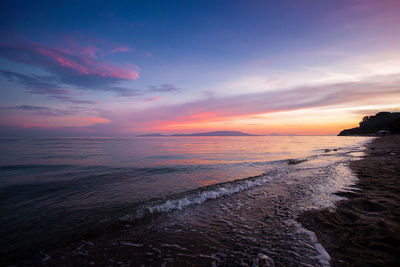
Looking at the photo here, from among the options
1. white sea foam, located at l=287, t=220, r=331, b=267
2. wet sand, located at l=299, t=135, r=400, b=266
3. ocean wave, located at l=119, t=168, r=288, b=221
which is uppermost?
wet sand, located at l=299, t=135, r=400, b=266

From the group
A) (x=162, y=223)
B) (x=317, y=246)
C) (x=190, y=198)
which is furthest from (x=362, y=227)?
(x=190, y=198)

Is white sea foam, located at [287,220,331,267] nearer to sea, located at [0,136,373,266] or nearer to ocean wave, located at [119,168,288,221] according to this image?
sea, located at [0,136,373,266]

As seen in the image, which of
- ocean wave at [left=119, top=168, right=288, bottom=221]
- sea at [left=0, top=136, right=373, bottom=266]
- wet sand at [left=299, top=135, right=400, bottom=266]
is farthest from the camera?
ocean wave at [left=119, top=168, right=288, bottom=221]

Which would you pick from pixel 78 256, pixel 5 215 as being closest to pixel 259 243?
pixel 78 256

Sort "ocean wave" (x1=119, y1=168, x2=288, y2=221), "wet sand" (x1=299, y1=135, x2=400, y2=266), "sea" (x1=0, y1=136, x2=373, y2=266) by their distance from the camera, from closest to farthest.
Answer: "wet sand" (x1=299, y1=135, x2=400, y2=266) < "sea" (x1=0, y1=136, x2=373, y2=266) < "ocean wave" (x1=119, y1=168, x2=288, y2=221)

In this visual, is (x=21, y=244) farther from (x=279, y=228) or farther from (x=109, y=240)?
(x=279, y=228)

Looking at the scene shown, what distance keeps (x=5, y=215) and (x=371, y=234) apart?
1267 cm

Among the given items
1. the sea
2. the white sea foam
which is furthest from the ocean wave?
the white sea foam

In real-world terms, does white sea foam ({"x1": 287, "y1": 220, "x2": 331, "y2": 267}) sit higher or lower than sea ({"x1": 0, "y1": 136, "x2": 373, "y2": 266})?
higher

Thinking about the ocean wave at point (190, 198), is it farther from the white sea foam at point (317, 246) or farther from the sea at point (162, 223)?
the white sea foam at point (317, 246)

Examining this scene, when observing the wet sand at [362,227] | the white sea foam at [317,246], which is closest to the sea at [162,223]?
the white sea foam at [317,246]

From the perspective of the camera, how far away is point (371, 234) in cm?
451

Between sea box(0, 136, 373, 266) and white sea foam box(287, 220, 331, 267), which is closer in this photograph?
white sea foam box(287, 220, 331, 267)

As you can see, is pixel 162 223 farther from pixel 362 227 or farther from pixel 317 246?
pixel 362 227
